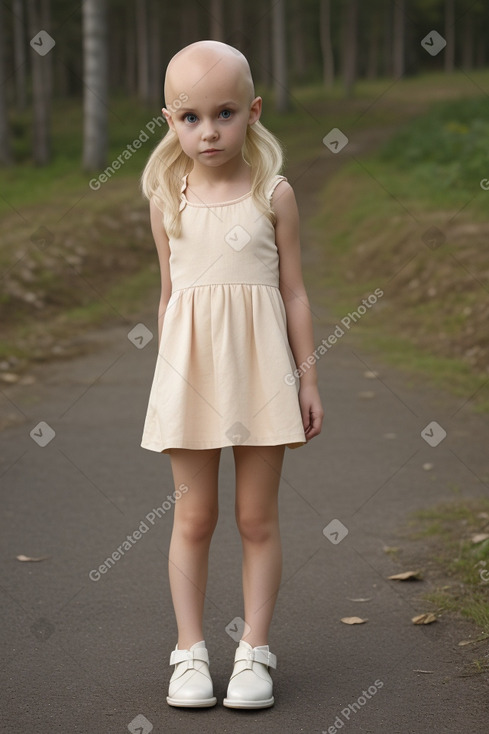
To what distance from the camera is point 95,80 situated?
64.5ft

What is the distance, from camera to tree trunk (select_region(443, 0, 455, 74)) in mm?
51531

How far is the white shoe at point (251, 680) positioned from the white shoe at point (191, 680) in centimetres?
7

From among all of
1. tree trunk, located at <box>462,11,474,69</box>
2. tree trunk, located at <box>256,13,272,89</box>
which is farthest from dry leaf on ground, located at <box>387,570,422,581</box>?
tree trunk, located at <box>462,11,474,69</box>

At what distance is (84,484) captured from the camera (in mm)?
5293

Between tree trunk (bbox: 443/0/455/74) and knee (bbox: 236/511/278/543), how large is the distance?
169 ft

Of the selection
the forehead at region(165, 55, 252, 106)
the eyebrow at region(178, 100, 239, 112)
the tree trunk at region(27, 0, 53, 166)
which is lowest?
the tree trunk at region(27, 0, 53, 166)

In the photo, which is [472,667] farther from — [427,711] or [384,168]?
[384,168]

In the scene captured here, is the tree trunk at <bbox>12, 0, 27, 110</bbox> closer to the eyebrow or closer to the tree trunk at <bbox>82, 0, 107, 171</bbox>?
the tree trunk at <bbox>82, 0, 107, 171</bbox>

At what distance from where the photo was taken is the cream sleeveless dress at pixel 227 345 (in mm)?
2891

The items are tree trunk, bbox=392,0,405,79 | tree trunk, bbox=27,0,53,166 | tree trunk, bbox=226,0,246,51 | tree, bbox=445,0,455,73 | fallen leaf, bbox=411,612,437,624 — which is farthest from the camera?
tree, bbox=445,0,455,73

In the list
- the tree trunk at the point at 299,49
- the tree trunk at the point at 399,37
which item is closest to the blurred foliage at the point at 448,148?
the tree trunk at the point at 399,37

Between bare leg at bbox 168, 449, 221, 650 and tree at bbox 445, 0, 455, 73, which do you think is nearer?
bare leg at bbox 168, 449, 221, 650

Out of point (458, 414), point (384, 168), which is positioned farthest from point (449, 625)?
point (384, 168)

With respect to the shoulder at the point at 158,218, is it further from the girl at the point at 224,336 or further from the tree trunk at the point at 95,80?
the tree trunk at the point at 95,80
